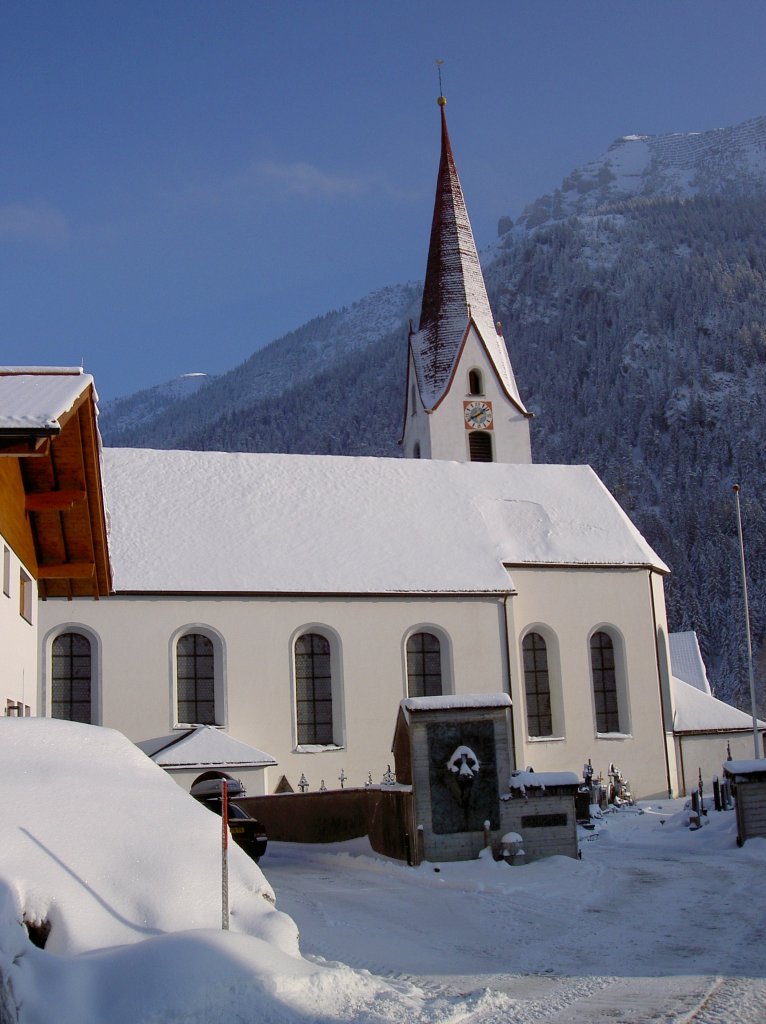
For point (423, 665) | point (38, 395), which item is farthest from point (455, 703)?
point (423, 665)

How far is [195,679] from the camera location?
30.1 m

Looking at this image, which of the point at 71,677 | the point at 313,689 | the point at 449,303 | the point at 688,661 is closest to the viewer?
the point at 71,677

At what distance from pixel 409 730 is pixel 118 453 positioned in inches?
703

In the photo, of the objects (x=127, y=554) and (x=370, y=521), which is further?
(x=370, y=521)

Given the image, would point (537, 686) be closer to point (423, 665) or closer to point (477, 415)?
point (423, 665)

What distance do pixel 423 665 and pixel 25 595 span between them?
51.5 ft

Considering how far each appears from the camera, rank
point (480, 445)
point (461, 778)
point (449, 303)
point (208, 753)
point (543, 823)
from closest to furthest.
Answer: point (543, 823), point (461, 778), point (208, 753), point (480, 445), point (449, 303)

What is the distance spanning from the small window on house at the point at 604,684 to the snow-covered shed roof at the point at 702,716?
200 centimetres

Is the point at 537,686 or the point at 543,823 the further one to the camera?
the point at 537,686

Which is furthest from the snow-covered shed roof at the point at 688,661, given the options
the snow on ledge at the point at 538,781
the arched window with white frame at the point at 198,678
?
the snow on ledge at the point at 538,781

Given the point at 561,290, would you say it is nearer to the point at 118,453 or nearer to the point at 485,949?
the point at 118,453

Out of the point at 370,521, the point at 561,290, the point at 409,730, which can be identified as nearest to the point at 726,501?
the point at 561,290

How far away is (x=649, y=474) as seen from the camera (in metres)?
Answer: 122

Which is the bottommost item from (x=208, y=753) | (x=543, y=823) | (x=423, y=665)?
(x=543, y=823)
